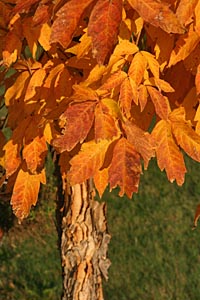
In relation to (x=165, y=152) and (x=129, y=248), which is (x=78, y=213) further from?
(x=129, y=248)

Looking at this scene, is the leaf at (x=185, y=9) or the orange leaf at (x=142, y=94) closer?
the leaf at (x=185, y=9)

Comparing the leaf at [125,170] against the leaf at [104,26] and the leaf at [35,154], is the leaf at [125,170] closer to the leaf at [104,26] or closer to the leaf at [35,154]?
the leaf at [104,26]

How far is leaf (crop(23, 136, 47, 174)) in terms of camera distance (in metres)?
2.16

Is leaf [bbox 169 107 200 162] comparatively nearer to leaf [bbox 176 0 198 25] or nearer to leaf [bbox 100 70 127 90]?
leaf [bbox 100 70 127 90]

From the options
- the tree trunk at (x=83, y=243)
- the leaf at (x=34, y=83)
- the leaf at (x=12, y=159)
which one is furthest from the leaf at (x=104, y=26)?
the tree trunk at (x=83, y=243)

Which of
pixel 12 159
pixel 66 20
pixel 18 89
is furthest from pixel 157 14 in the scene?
pixel 12 159

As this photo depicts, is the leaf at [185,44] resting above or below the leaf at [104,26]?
below

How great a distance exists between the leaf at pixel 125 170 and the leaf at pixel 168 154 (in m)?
0.11

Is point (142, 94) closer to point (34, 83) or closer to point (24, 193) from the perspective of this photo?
point (34, 83)

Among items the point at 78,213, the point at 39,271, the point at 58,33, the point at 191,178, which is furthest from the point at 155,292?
the point at 58,33

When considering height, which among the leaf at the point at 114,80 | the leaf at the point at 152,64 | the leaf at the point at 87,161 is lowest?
the leaf at the point at 87,161

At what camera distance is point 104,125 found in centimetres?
169

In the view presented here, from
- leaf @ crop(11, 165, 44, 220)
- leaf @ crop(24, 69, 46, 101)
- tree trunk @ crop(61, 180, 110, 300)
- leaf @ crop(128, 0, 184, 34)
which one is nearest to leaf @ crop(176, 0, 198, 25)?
leaf @ crop(128, 0, 184, 34)

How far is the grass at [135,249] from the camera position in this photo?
5316 millimetres
